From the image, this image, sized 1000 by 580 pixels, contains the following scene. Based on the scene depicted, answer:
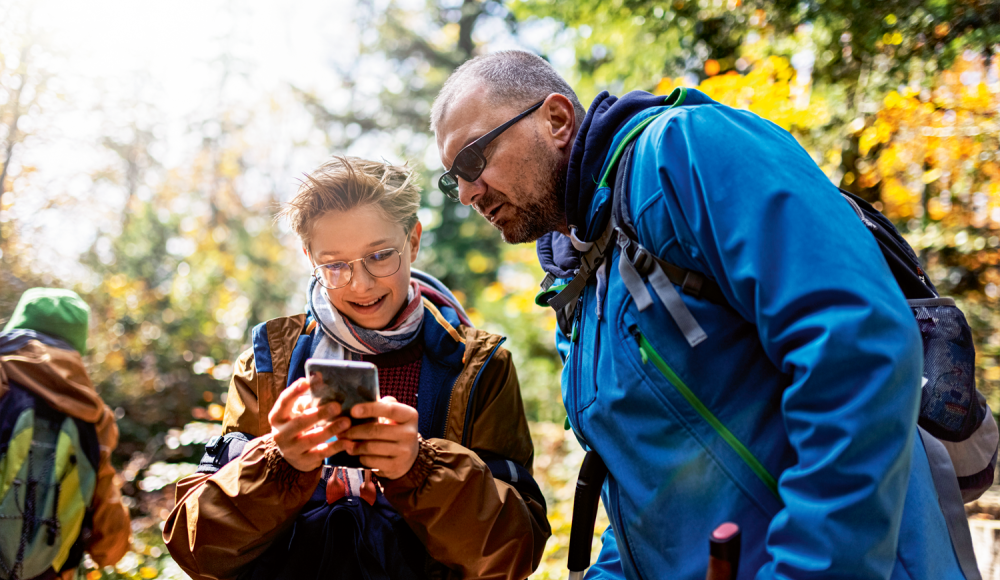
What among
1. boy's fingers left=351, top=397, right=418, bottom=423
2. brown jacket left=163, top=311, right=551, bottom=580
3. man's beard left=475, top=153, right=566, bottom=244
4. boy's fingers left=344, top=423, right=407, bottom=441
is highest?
man's beard left=475, top=153, right=566, bottom=244

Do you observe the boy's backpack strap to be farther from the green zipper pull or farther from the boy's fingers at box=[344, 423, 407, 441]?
the green zipper pull

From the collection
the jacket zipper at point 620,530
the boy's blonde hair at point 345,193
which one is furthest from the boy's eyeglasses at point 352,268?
the jacket zipper at point 620,530

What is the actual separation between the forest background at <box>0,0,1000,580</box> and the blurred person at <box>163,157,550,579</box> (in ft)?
1.47

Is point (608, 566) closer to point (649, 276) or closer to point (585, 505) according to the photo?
point (585, 505)

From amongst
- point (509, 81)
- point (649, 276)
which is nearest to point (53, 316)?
point (509, 81)

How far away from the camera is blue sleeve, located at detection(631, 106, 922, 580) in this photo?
1.15 m

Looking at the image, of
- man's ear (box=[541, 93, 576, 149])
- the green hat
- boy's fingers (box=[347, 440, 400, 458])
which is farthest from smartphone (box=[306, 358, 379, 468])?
the green hat

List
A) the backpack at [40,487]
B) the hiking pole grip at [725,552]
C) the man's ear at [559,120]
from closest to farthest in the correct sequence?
the hiking pole grip at [725,552] < the man's ear at [559,120] < the backpack at [40,487]

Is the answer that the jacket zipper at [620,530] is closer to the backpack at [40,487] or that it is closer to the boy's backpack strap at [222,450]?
the boy's backpack strap at [222,450]

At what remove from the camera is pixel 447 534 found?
1.94 m

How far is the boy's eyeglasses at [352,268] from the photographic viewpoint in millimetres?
2334

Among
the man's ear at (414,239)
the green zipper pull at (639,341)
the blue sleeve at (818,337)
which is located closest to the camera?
the blue sleeve at (818,337)

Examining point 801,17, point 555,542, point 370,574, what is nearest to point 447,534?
point 370,574

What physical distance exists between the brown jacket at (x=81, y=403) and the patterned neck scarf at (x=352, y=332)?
7.15ft
